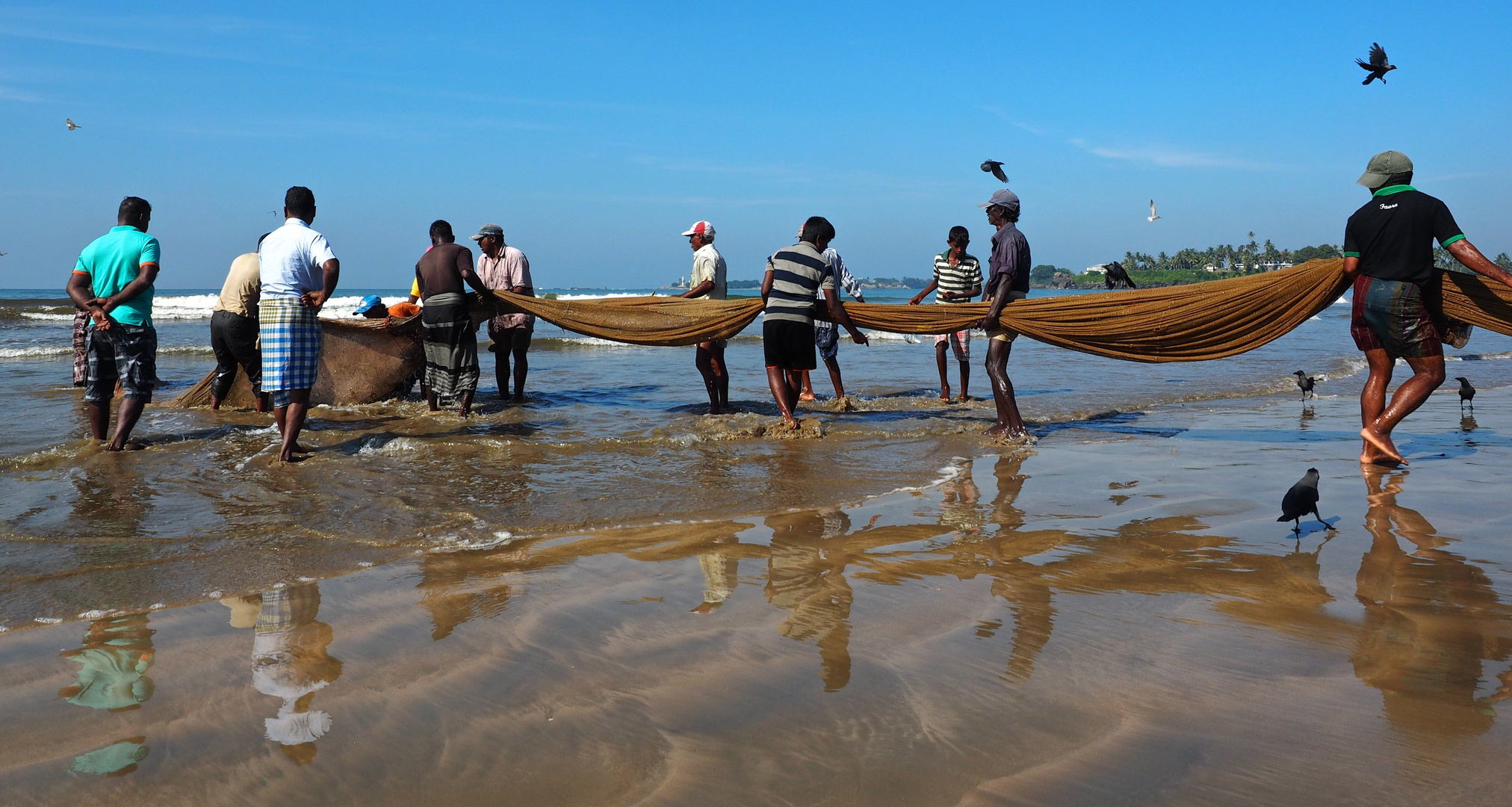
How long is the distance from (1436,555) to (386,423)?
7143 mm

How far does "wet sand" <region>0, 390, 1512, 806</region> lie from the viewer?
6.50 ft

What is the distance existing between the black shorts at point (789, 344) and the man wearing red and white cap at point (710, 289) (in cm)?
126

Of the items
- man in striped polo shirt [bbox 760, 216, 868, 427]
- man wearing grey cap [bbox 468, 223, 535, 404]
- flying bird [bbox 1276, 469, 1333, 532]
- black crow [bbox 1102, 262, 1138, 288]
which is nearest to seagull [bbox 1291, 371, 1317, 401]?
black crow [bbox 1102, 262, 1138, 288]

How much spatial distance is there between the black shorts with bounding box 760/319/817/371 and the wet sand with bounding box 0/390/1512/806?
9.93ft

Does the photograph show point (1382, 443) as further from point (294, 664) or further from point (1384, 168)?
point (294, 664)

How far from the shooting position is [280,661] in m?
2.64

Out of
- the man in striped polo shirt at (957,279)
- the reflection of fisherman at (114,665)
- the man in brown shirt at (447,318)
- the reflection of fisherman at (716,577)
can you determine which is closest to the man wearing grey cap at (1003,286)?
the man in striped polo shirt at (957,279)

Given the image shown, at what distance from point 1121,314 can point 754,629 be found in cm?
487

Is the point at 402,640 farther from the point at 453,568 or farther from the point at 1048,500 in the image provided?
the point at 1048,500

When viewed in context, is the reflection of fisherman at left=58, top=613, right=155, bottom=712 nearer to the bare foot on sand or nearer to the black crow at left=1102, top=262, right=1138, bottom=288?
the bare foot on sand

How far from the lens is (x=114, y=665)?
2631 mm

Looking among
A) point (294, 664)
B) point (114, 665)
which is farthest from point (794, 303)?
point (114, 665)

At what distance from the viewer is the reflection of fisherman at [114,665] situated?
2385 millimetres

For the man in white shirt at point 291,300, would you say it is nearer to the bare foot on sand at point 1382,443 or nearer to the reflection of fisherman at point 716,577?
the reflection of fisherman at point 716,577
